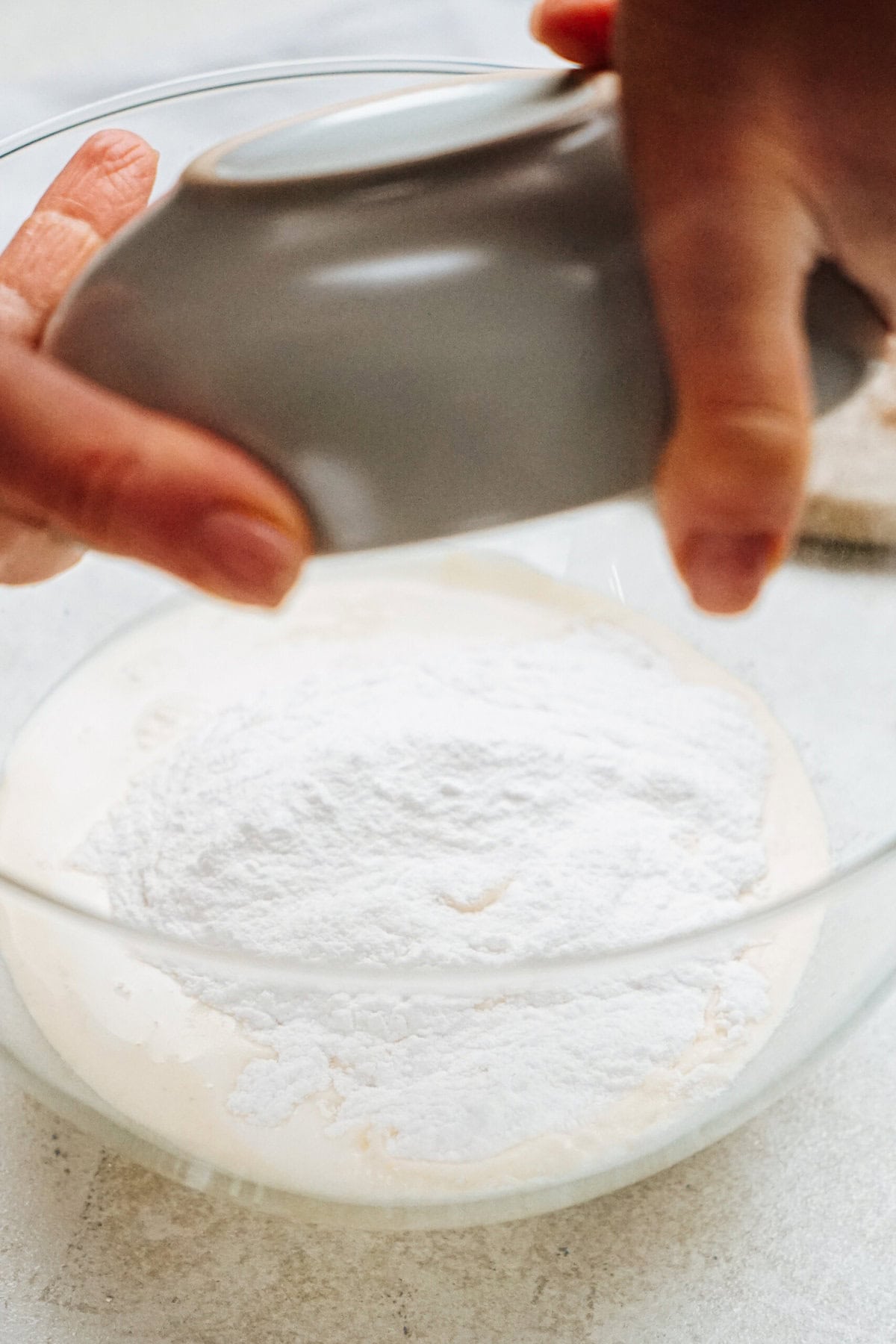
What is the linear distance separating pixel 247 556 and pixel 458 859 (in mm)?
189

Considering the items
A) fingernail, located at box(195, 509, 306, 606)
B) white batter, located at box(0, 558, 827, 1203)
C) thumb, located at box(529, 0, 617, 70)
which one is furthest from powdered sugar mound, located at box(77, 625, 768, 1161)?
thumb, located at box(529, 0, 617, 70)

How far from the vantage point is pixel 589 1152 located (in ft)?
1.31

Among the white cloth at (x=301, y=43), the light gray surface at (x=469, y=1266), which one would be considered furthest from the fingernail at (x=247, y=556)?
the white cloth at (x=301, y=43)

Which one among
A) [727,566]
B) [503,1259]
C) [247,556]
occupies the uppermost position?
[247,556]

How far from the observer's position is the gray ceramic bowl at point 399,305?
0.33 metres

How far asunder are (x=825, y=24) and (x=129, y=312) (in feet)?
0.67

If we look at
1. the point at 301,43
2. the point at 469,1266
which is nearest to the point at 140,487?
the point at 469,1266

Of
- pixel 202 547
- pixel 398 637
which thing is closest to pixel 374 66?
pixel 398 637

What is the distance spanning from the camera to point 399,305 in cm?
33

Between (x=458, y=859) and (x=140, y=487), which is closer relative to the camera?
(x=140, y=487)

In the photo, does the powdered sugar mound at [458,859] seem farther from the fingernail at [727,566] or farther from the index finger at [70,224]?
the index finger at [70,224]

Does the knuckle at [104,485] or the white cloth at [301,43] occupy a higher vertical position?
the knuckle at [104,485]

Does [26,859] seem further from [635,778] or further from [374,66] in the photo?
[374,66]

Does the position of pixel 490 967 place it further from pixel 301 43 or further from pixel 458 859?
pixel 301 43
